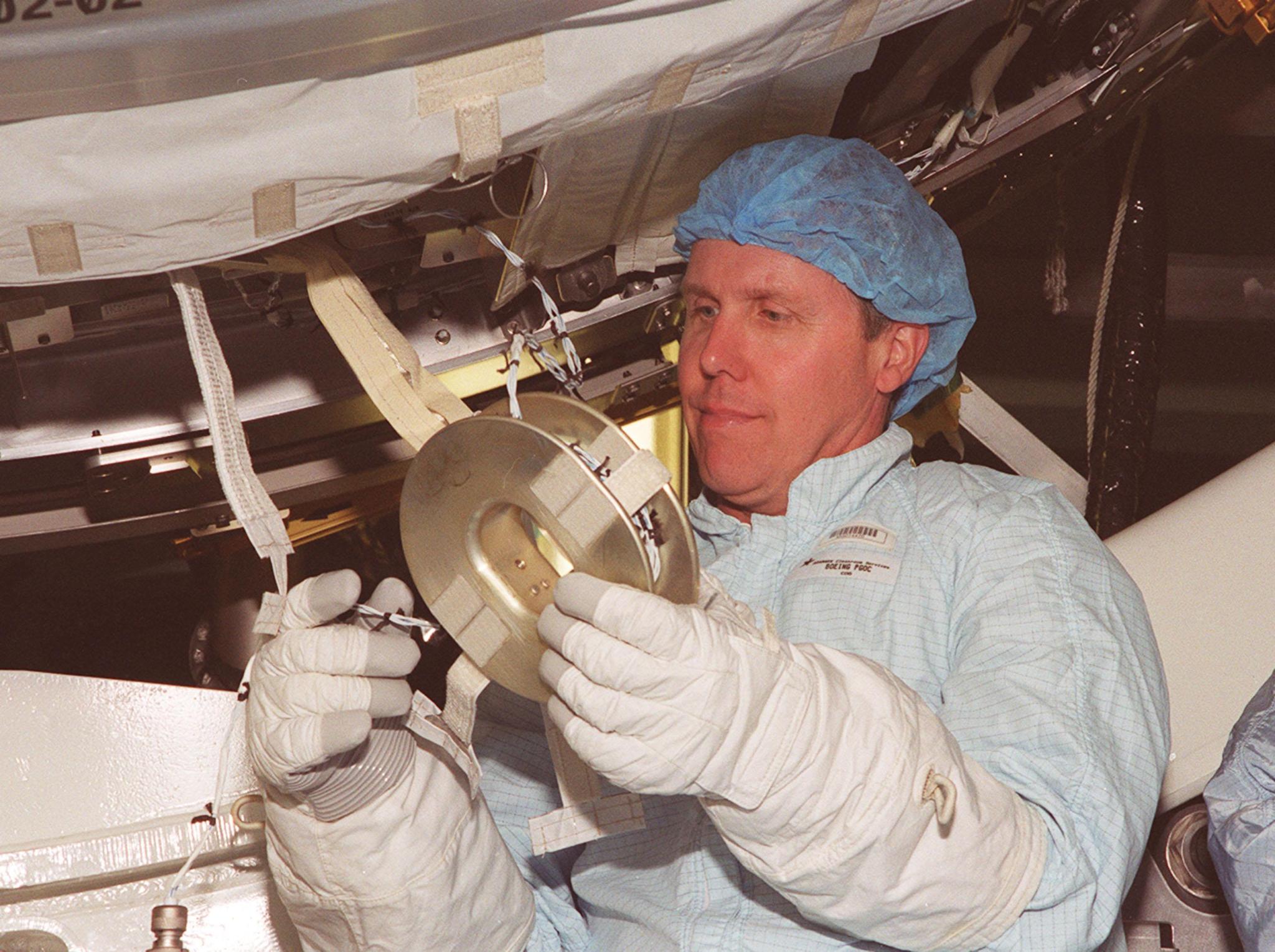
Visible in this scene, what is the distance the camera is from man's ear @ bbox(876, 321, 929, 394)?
1.50 meters

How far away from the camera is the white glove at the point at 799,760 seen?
1044 millimetres

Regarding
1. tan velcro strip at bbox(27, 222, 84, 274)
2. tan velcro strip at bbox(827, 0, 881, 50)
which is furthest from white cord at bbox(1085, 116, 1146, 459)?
tan velcro strip at bbox(27, 222, 84, 274)

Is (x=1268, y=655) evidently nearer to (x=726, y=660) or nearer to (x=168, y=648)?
(x=726, y=660)

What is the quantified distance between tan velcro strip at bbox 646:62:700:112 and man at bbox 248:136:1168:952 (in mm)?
244

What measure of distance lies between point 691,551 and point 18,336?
75 centimetres

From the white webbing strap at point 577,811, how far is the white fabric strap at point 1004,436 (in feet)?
3.45

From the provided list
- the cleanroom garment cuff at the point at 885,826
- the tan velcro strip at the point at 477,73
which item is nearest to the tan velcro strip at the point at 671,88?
the tan velcro strip at the point at 477,73

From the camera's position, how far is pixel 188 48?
0.95 metres

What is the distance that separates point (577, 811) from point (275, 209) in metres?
0.59

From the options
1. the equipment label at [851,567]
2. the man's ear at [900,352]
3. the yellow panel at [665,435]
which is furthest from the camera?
the yellow panel at [665,435]

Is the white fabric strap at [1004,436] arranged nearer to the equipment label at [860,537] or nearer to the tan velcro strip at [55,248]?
the equipment label at [860,537]

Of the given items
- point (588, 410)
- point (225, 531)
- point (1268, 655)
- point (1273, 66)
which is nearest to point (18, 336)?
point (225, 531)

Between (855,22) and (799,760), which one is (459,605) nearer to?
(799,760)

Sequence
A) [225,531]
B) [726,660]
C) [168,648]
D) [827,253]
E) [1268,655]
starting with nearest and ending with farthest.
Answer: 1. [726,660]
2. [827,253]
3. [1268,655]
4. [225,531]
5. [168,648]
